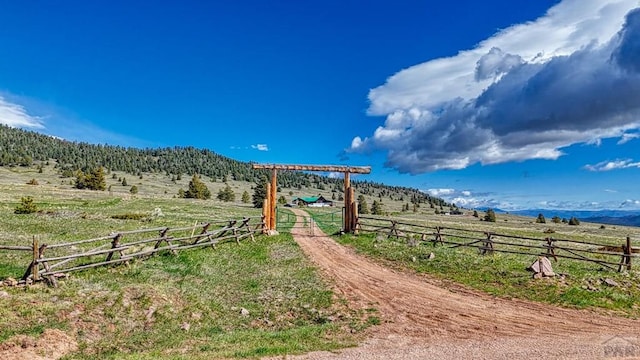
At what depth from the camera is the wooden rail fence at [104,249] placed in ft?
54.5

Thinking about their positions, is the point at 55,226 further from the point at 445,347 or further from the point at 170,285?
the point at 445,347

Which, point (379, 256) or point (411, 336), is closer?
point (411, 336)

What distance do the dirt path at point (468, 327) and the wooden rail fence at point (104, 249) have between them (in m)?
10.1

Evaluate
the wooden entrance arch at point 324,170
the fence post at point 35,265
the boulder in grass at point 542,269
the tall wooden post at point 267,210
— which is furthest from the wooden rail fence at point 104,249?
the boulder in grass at point 542,269

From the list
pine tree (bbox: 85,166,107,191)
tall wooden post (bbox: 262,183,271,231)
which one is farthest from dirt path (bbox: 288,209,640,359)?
pine tree (bbox: 85,166,107,191)

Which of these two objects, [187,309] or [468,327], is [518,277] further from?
[187,309]

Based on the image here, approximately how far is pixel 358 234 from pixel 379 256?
6720mm

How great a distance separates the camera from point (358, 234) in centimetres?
3186

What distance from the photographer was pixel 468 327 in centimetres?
1355

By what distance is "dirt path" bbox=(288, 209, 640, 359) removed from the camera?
36.9ft

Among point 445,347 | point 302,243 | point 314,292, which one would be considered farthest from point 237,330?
point 302,243

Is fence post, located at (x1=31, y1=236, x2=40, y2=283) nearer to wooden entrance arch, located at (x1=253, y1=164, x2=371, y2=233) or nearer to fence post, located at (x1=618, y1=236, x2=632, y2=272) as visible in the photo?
wooden entrance arch, located at (x1=253, y1=164, x2=371, y2=233)

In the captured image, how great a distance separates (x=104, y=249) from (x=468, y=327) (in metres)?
18.3

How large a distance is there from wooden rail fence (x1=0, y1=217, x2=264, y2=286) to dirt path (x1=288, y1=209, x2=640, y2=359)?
10121mm
